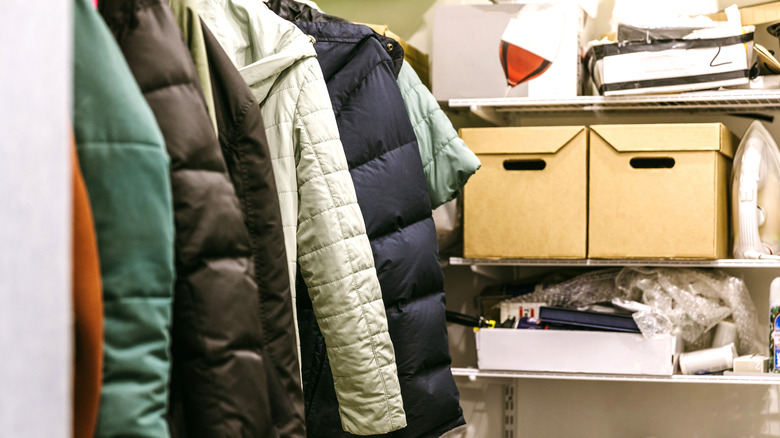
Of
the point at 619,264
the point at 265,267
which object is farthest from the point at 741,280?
the point at 265,267

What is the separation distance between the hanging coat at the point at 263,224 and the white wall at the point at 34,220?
0.53m

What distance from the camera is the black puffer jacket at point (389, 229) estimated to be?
1.54 metres

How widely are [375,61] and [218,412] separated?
920 millimetres

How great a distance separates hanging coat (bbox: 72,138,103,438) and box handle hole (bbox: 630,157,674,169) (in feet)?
6.18

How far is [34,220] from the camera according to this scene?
0.43m

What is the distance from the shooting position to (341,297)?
1.31m

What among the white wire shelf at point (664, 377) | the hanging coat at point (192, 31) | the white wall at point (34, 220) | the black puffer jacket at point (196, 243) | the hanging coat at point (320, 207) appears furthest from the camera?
the white wire shelf at point (664, 377)

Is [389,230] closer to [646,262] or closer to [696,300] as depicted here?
[646,262]

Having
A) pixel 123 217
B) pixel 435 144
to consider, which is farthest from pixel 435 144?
pixel 123 217

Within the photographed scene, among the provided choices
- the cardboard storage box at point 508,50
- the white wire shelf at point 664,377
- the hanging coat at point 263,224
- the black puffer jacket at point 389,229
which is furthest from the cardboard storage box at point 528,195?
the hanging coat at point 263,224

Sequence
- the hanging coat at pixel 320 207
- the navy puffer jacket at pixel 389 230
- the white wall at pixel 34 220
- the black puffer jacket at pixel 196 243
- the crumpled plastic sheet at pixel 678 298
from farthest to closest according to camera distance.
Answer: the crumpled plastic sheet at pixel 678 298 → the navy puffer jacket at pixel 389 230 → the hanging coat at pixel 320 207 → the black puffer jacket at pixel 196 243 → the white wall at pixel 34 220

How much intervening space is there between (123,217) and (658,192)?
5.71ft

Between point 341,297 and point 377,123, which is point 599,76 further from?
point 341,297

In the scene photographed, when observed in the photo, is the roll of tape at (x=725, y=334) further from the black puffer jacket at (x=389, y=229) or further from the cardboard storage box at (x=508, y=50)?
the black puffer jacket at (x=389, y=229)
